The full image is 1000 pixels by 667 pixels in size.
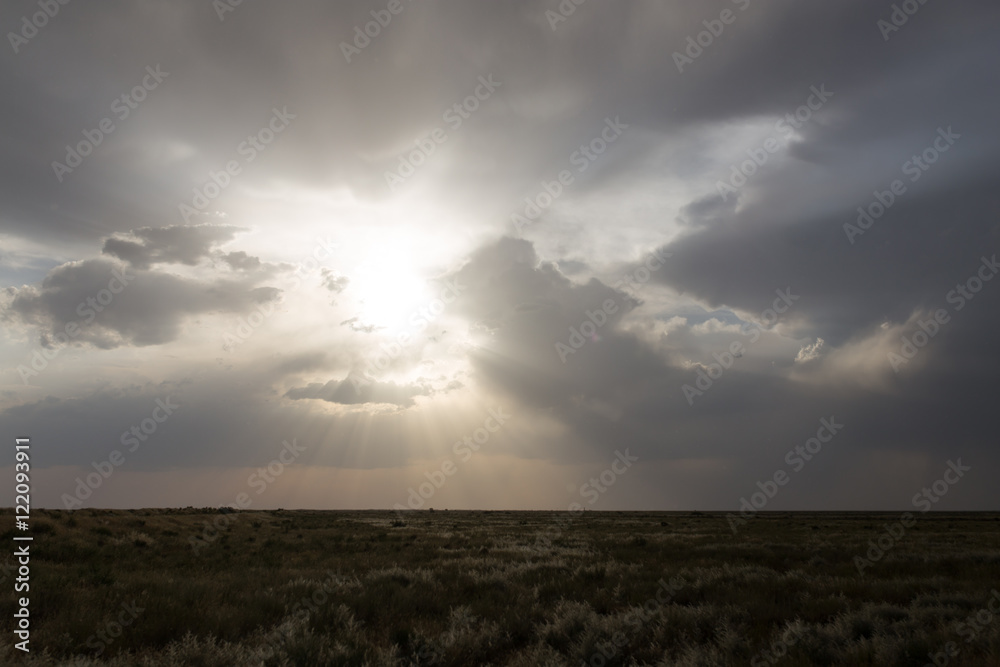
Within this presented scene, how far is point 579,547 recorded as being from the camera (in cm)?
2391

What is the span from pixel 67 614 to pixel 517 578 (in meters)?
10.2

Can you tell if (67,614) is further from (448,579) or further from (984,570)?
(984,570)

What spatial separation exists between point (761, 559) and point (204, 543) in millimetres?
25233

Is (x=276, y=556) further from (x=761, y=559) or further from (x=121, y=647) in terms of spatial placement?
(x=761, y=559)

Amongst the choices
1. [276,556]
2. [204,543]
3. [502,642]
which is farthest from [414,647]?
[204,543]

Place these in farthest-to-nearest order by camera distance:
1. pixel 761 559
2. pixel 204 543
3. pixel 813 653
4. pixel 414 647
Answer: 1. pixel 204 543
2. pixel 761 559
3. pixel 414 647
4. pixel 813 653

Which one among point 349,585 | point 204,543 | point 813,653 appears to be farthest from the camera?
point 204,543

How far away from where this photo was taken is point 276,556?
2027 cm

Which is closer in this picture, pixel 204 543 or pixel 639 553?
pixel 639 553

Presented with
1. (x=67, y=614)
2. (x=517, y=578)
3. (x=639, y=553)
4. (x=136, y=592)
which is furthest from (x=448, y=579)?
(x=639, y=553)

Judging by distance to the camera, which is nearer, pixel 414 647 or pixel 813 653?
pixel 813 653

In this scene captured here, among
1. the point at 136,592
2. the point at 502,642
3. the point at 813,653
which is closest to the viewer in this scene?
the point at 813,653

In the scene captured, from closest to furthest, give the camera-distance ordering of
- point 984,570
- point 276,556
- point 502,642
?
point 502,642, point 984,570, point 276,556

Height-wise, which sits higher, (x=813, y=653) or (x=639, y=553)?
(x=813, y=653)
